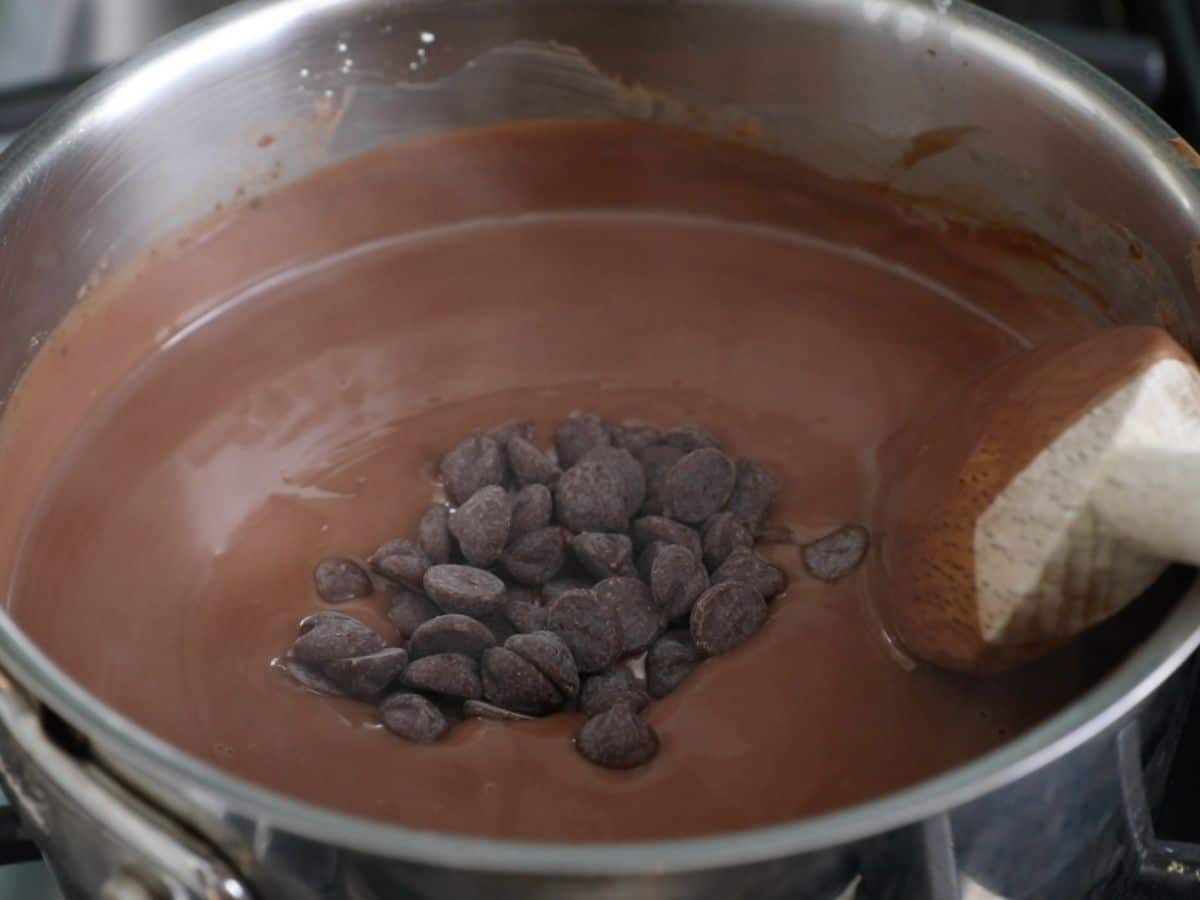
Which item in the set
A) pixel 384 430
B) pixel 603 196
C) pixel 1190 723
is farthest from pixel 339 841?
pixel 603 196

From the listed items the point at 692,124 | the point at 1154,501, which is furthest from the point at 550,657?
the point at 692,124

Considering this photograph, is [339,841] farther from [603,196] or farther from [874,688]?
[603,196]

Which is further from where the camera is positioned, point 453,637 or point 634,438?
point 634,438

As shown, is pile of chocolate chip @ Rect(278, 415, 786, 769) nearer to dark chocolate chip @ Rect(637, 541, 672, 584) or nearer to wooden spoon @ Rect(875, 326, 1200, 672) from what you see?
dark chocolate chip @ Rect(637, 541, 672, 584)

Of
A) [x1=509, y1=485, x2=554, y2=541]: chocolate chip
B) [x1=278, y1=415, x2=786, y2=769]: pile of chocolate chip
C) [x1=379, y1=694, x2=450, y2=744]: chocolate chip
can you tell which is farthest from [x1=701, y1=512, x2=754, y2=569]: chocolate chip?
[x1=379, y1=694, x2=450, y2=744]: chocolate chip

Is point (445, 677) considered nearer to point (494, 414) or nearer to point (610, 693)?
point (610, 693)

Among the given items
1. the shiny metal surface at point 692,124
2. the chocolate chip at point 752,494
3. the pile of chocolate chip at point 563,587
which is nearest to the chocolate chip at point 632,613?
the pile of chocolate chip at point 563,587
